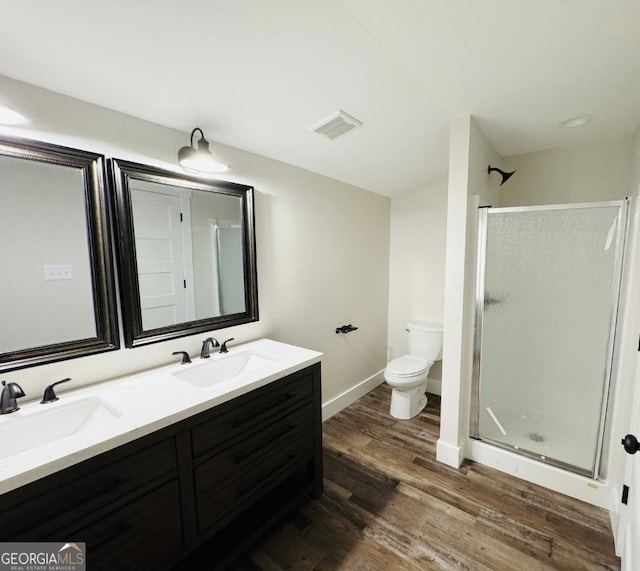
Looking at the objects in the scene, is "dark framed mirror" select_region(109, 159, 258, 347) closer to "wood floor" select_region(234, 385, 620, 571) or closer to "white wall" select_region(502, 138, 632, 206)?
"wood floor" select_region(234, 385, 620, 571)

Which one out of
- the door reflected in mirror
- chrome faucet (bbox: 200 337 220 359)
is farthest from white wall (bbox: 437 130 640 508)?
chrome faucet (bbox: 200 337 220 359)

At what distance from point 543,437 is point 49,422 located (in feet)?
8.85

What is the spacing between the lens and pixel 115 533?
1002 mm

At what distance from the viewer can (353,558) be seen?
146 centimetres

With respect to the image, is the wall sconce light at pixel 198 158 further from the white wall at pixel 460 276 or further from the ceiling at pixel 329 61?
the white wall at pixel 460 276

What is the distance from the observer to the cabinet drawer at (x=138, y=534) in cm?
96

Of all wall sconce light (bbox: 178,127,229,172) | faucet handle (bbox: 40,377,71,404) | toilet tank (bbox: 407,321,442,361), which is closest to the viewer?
faucet handle (bbox: 40,377,71,404)

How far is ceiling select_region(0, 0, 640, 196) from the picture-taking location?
107 centimetres

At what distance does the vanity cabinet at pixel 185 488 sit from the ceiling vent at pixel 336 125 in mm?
1440

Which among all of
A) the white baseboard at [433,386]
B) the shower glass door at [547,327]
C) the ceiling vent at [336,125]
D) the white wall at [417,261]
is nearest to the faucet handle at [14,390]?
the ceiling vent at [336,125]

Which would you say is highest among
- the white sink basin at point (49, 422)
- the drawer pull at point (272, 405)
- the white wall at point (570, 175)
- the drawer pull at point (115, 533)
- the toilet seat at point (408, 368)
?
the white wall at point (570, 175)

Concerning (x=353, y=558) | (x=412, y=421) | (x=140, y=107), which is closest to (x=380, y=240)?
(x=412, y=421)

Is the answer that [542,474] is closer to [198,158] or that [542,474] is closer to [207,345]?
[207,345]

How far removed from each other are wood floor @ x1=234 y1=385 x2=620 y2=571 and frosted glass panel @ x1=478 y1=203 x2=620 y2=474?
1.15 ft
